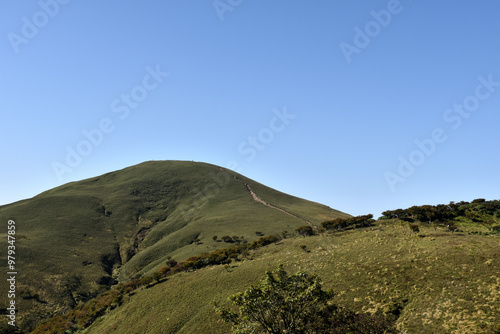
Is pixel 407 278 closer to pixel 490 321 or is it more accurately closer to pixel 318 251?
pixel 490 321

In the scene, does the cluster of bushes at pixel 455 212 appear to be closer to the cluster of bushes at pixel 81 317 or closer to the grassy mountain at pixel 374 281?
the grassy mountain at pixel 374 281

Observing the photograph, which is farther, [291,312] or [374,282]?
[374,282]

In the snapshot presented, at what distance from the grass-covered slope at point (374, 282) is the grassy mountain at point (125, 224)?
30771 mm

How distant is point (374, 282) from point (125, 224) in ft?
384

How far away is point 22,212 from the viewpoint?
423 ft

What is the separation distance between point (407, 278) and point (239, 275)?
97.7ft

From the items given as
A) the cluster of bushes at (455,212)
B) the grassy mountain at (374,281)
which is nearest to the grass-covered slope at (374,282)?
the grassy mountain at (374,281)

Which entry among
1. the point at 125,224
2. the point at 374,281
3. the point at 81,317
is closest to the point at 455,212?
the point at 374,281

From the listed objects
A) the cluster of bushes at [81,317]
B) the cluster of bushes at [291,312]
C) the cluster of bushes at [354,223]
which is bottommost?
the cluster of bushes at [81,317]

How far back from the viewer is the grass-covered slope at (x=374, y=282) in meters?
34.1

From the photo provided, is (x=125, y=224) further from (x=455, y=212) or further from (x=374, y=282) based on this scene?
(x=455, y=212)

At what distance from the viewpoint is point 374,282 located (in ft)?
142

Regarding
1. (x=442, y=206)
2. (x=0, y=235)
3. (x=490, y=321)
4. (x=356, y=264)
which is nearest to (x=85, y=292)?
(x=0, y=235)

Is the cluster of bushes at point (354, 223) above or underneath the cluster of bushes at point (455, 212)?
underneath
